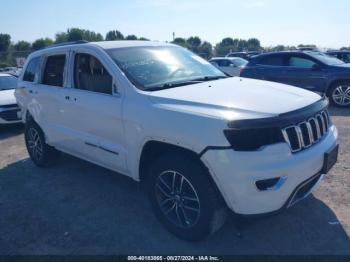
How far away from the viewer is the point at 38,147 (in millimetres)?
5520

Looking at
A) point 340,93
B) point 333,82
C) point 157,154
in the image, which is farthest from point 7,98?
point 340,93

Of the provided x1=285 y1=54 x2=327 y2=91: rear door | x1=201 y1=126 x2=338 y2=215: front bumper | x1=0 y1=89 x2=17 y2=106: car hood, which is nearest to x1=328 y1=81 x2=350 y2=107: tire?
x1=285 y1=54 x2=327 y2=91: rear door

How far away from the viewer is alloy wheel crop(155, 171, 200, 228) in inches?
125

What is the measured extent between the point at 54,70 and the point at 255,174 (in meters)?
3.48

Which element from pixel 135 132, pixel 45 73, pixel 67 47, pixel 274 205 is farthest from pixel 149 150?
pixel 45 73

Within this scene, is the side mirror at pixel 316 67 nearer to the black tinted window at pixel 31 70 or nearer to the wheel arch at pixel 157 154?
the black tinted window at pixel 31 70

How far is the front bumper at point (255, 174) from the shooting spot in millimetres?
2689

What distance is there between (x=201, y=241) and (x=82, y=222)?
4.56 feet

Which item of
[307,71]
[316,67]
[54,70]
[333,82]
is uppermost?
[54,70]

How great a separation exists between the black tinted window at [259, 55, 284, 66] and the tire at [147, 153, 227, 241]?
8.09m

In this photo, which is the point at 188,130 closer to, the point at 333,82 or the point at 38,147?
the point at 38,147

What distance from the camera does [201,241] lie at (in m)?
3.27

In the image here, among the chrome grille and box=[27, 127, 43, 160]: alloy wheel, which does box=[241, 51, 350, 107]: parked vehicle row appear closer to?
the chrome grille

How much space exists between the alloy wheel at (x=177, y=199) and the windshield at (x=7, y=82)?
24.8 feet
